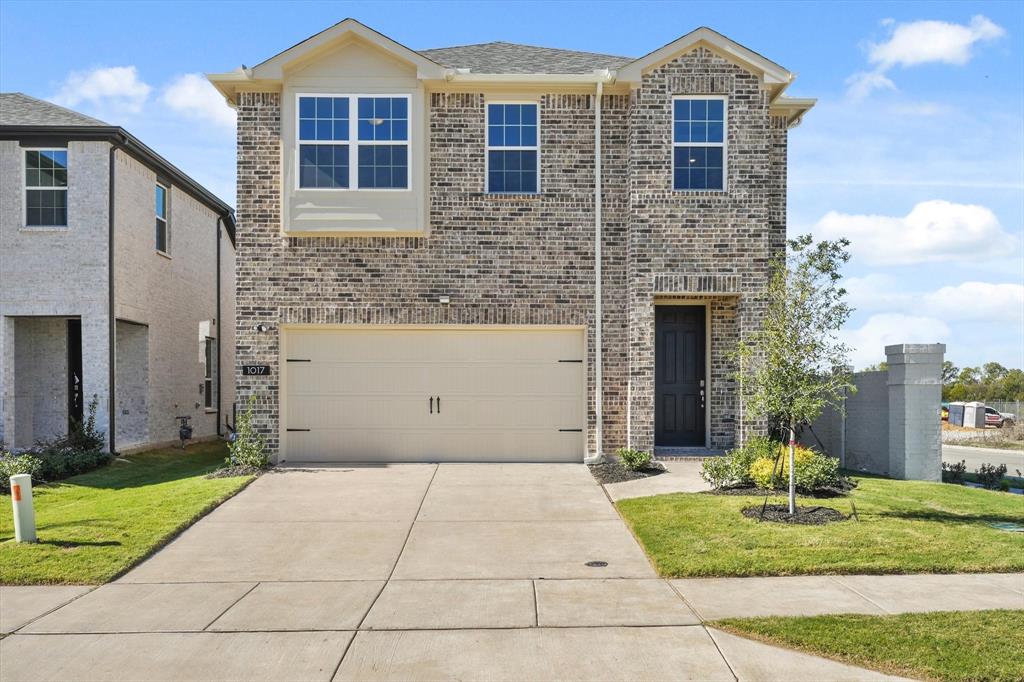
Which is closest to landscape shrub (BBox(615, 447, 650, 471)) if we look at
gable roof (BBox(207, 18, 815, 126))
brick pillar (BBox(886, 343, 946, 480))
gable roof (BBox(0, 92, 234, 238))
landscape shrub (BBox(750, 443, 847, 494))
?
landscape shrub (BBox(750, 443, 847, 494))

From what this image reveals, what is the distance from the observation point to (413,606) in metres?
6.70

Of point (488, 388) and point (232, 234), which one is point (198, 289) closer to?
point (232, 234)

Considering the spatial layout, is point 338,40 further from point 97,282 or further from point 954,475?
point 954,475

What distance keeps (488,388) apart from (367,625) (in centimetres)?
809

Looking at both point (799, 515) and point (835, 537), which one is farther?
point (799, 515)

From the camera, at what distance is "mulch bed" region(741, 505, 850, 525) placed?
9273 mm

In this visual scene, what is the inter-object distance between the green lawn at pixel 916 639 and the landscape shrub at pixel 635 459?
6659 mm

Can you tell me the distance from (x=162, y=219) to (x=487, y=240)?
8518mm

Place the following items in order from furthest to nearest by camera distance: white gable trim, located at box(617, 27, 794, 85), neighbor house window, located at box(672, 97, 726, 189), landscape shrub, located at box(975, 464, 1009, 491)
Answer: neighbor house window, located at box(672, 97, 726, 189) → white gable trim, located at box(617, 27, 794, 85) → landscape shrub, located at box(975, 464, 1009, 491)

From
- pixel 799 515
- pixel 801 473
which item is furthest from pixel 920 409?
pixel 799 515

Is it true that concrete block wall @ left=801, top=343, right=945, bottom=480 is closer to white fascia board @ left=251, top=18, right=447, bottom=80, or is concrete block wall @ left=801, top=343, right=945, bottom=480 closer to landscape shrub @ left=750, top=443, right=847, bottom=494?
landscape shrub @ left=750, top=443, right=847, bottom=494

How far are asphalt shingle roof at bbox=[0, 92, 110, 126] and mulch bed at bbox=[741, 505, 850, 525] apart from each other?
44.3 feet

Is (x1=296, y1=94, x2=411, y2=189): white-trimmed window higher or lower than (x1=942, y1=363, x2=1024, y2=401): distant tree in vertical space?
higher

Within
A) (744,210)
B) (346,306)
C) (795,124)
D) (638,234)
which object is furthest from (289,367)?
(795,124)
